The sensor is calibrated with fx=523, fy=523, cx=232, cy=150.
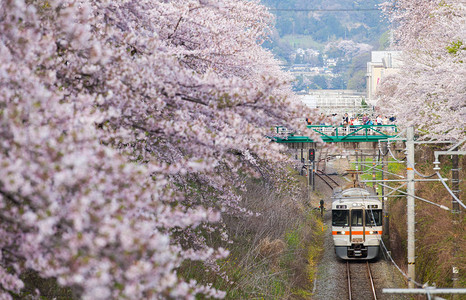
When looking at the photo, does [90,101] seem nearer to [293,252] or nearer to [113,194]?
[113,194]

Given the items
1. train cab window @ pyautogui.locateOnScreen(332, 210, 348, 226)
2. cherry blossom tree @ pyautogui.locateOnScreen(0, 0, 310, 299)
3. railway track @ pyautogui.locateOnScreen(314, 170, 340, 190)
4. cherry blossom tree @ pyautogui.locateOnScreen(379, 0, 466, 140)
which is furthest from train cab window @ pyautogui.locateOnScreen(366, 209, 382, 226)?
cherry blossom tree @ pyautogui.locateOnScreen(0, 0, 310, 299)

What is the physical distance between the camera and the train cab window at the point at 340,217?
60.7 ft

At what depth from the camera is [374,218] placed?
18.4 metres

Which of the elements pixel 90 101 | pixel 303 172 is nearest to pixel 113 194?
pixel 90 101

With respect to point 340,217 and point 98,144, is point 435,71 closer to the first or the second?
point 340,217

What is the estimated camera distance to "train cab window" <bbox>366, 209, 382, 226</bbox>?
723 inches

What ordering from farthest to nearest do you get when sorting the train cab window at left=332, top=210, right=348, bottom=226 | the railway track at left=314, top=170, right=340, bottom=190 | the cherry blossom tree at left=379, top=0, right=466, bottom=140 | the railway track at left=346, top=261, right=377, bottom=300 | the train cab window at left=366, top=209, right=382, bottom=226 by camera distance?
the railway track at left=314, top=170, right=340, bottom=190
the train cab window at left=332, top=210, right=348, bottom=226
the train cab window at left=366, top=209, right=382, bottom=226
the railway track at left=346, top=261, right=377, bottom=300
the cherry blossom tree at left=379, top=0, right=466, bottom=140

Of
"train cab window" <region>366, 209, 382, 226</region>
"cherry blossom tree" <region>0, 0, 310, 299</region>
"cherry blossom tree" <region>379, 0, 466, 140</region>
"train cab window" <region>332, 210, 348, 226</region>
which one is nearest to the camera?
"cherry blossom tree" <region>0, 0, 310, 299</region>

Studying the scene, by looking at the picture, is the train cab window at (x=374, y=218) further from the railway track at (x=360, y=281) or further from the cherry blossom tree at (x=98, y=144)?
the cherry blossom tree at (x=98, y=144)

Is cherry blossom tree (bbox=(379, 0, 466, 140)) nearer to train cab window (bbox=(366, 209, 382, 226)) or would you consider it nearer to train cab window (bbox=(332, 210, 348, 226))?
train cab window (bbox=(366, 209, 382, 226))

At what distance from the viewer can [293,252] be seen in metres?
17.0

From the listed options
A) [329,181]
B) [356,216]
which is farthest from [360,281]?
[329,181]

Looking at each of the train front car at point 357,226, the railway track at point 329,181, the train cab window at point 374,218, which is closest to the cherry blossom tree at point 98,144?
the train front car at point 357,226

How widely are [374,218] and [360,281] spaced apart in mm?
2402
